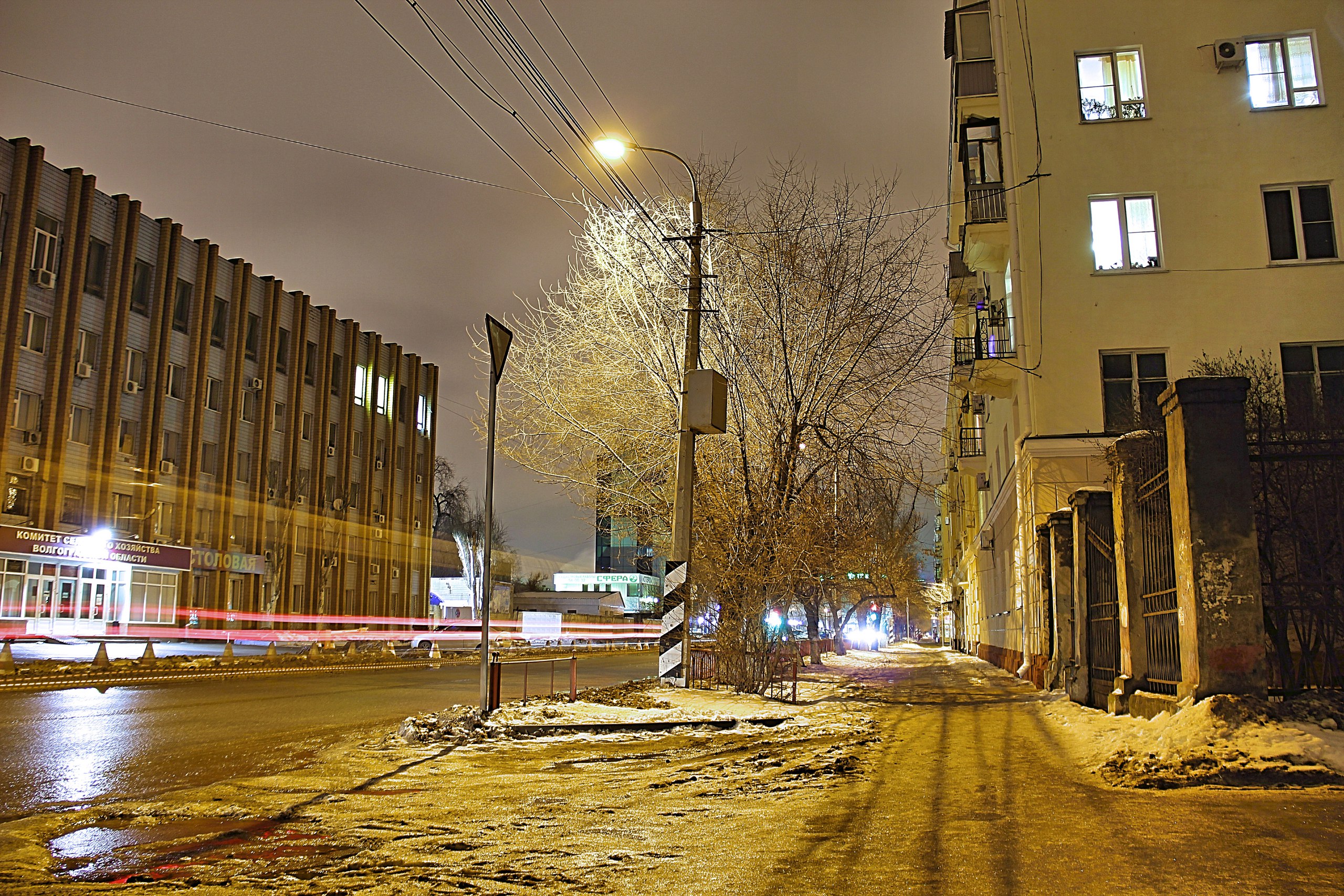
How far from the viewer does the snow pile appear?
673 centimetres

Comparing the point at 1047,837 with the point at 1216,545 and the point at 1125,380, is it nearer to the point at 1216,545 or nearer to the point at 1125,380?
the point at 1216,545

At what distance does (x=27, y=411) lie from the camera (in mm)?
34500

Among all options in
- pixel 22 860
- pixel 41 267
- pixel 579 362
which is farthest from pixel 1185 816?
pixel 41 267

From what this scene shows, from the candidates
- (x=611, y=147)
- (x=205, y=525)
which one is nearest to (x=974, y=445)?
(x=611, y=147)

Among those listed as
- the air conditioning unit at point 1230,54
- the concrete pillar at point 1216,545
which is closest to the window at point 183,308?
the air conditioning unit at point 1230,54

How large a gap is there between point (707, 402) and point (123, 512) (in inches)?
1279

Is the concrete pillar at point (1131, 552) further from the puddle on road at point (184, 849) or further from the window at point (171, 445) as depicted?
the window at point (171, 445)

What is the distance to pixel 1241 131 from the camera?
865 inches

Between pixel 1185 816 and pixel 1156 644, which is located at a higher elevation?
pixel 1156 644

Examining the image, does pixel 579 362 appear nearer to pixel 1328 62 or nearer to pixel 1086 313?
pixel 1086 313

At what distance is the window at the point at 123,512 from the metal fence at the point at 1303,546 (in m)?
38.5

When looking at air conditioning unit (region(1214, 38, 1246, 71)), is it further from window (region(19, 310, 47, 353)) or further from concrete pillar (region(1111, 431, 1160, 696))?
window (region(19, 310, 47, 353))

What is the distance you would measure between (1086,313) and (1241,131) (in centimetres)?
519

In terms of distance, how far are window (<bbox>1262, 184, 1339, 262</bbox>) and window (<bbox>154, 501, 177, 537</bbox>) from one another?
3798 cm
